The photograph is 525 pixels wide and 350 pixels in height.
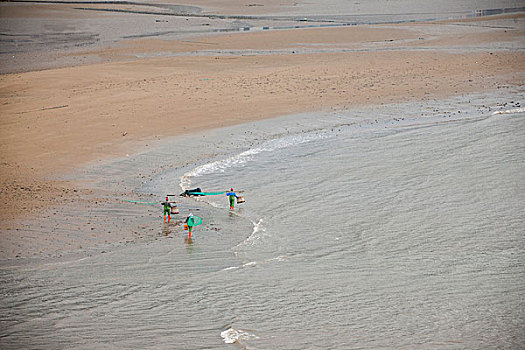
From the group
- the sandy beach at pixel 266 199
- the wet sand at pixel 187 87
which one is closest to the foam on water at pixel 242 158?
the sandy beach at pixel 266 199

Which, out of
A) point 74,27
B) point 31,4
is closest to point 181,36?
point 74,27

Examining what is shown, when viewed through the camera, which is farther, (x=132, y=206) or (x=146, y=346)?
(x=132, y=206)

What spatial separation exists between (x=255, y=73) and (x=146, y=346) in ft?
49.6

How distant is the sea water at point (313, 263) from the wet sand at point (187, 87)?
57.3 inches

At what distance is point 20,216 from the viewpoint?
969cm

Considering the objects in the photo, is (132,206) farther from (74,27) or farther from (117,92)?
(74,27)

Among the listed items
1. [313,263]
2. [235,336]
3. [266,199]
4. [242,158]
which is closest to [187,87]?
[242,158]

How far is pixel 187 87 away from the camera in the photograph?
61.2ft

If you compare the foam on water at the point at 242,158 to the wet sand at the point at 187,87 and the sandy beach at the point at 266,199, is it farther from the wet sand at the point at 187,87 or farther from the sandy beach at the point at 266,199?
the wet sand at the point at 187,87

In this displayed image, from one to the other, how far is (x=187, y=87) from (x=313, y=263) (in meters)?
11.4

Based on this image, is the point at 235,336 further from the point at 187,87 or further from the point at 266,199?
the point at 187,87

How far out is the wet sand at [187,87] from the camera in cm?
1226

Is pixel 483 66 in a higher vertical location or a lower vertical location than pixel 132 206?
higher

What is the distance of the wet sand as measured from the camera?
12258mm
